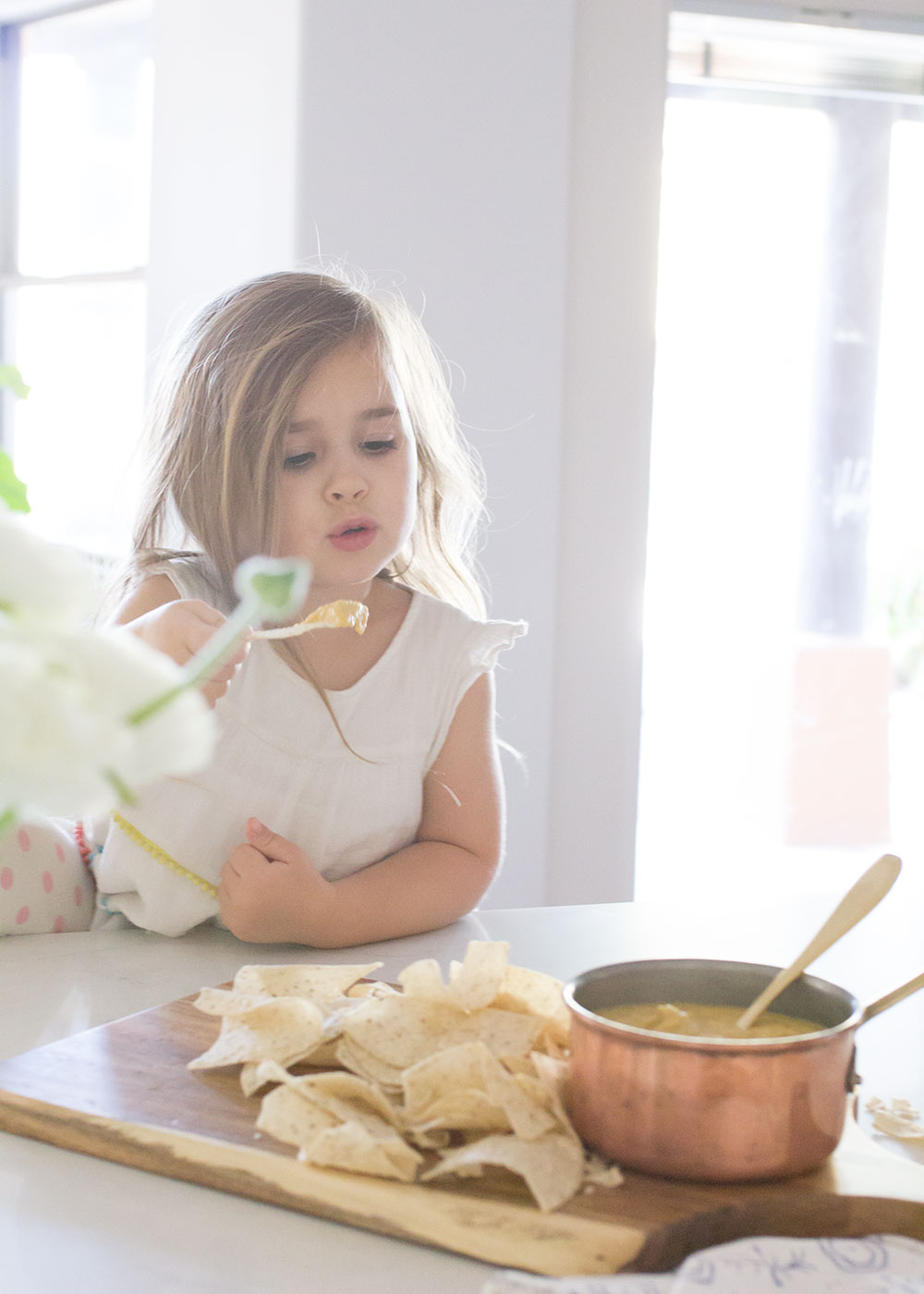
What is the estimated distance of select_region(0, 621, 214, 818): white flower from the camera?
0.93 feet

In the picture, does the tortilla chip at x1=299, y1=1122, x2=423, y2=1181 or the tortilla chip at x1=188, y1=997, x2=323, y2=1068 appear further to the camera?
the tortilla chip at x1=188, y1=997, x2=323, y2=1068

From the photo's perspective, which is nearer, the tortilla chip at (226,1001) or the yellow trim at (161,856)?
the tortilla chip at (226,1001)

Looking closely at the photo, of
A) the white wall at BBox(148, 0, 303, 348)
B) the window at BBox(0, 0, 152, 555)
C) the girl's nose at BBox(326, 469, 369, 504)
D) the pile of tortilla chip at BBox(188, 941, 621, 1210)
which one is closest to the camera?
the pile of tortilla chip at BBox(188, 941, 621, 1210)

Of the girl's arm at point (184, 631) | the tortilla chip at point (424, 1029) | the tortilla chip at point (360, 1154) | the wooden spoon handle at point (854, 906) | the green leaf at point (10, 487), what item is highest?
the green leaf at point (10, 487)

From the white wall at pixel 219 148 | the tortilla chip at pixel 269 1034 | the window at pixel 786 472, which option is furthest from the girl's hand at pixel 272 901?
the window at pixel 786 472

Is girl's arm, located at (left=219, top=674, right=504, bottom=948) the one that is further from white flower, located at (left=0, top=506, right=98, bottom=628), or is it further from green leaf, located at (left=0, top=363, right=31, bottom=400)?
white flower, located at (left=0, top=506, right=98, bottom=628)

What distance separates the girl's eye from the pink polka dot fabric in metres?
0.42

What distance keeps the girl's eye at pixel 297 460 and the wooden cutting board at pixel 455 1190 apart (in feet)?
2.32


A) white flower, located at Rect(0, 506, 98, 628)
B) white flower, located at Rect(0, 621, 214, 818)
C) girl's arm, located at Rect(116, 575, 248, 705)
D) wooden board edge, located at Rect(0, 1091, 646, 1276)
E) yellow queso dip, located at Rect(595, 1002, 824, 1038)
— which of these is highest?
white flower, located at Rect(0, 506, 98, 628)

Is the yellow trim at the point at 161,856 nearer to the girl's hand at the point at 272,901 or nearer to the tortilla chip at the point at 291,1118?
the girl's hand at the point at 272,901

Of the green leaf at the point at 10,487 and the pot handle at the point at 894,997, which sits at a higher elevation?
the green leaf at the point at 10,487

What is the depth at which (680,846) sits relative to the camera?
3.01 m

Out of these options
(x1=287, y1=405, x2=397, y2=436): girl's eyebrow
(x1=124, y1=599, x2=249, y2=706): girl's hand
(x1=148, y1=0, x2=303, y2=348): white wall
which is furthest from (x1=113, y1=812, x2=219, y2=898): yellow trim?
(x1=148, y1=0, x2=303, y2=348): white wall

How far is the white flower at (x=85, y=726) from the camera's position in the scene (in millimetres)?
283
